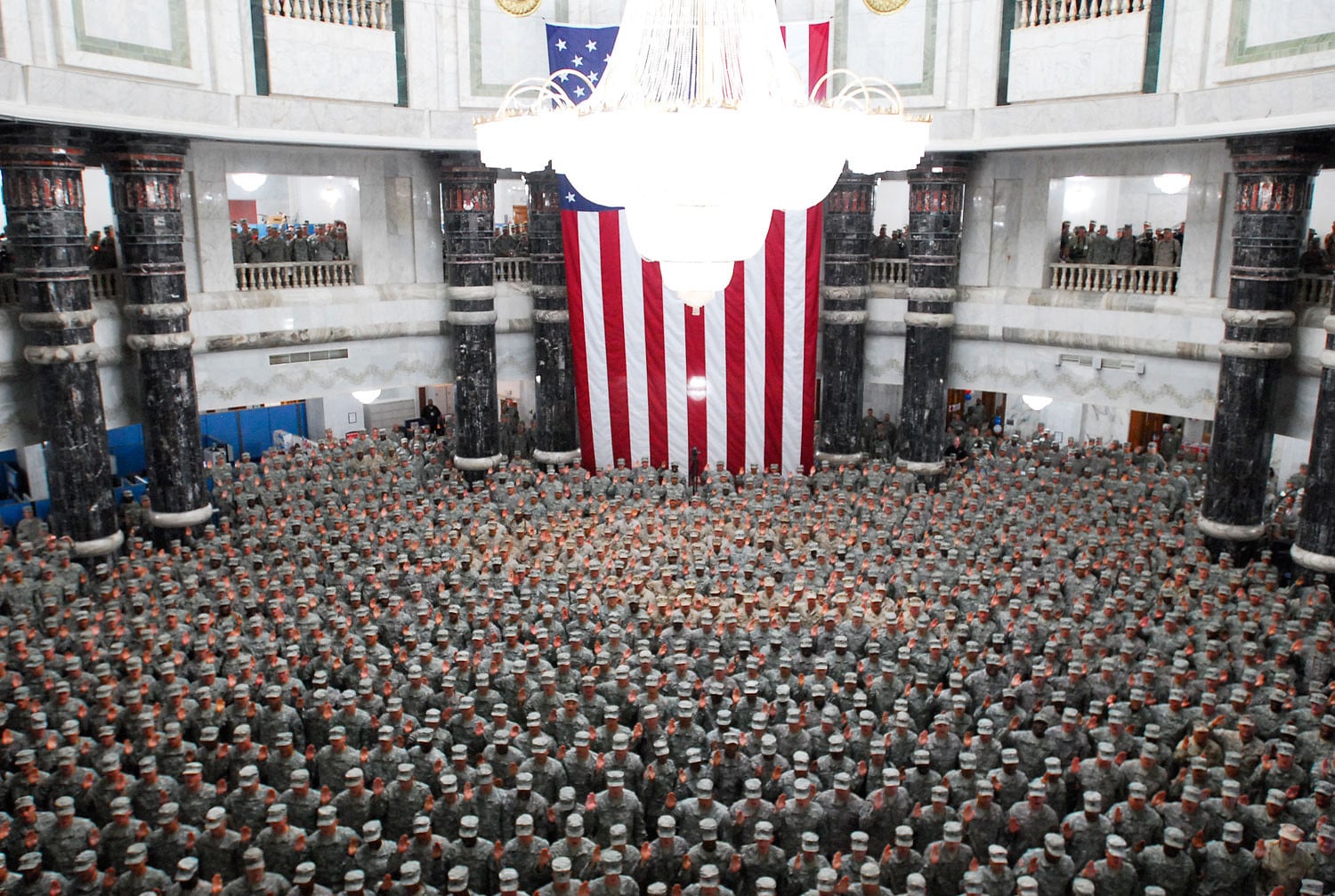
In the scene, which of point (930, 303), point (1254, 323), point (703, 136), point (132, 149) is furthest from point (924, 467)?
point (132, 149)

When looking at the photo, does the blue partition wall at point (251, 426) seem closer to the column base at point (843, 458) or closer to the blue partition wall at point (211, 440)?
the blue partition wall at point (211, 440)

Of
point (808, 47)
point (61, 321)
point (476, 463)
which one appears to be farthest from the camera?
point (476, 463)

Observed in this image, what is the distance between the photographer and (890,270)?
593 inches

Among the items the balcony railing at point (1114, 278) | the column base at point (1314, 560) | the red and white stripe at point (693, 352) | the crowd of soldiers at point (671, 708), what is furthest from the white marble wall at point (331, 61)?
the column base at point (1314, 560)

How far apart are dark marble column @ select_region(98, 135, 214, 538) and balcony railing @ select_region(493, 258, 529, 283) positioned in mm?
4775

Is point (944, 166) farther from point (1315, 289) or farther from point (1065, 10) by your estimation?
point (1315, 289)

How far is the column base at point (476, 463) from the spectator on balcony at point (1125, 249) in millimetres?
8786

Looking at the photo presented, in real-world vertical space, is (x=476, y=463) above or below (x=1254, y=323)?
below

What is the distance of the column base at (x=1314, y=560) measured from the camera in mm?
10039

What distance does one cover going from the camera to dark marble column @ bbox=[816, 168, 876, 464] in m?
14.5

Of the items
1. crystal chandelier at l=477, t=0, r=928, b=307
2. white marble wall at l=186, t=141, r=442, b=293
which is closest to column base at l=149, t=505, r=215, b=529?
white marble wall at l=186, t=141, r=442, b=293

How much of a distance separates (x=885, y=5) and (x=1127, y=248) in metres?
4.42

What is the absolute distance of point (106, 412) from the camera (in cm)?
1201

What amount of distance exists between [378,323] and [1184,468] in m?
11.1
